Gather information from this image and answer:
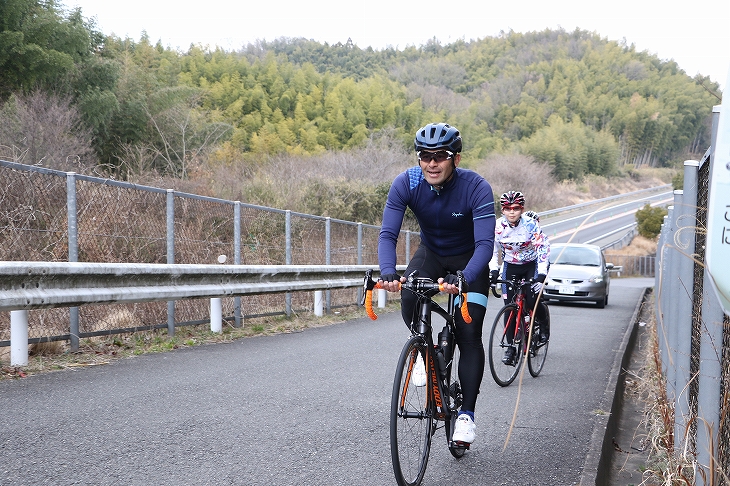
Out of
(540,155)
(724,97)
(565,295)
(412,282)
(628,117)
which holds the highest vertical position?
(628,117)

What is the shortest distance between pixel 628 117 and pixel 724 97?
16237cm

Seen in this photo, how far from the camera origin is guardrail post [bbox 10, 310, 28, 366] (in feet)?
21.7

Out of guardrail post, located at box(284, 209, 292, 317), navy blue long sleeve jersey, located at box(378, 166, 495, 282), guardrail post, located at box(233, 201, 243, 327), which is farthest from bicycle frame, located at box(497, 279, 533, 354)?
guardrail post, located at box(284, 209, 292, 317)

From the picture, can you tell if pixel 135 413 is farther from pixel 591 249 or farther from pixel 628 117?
pixel 628 117

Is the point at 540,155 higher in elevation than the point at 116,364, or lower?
higher

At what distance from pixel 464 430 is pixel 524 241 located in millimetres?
4078

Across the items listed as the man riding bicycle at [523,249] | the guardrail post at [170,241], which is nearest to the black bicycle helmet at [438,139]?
the man riding bicycle at [523,249]

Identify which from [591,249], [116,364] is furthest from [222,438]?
[591,249]

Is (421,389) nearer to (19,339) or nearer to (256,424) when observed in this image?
(256,424)

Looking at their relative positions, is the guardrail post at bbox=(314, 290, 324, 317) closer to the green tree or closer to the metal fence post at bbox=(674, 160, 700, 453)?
the metal fence post at bbox=(674, 160, 700, 453)

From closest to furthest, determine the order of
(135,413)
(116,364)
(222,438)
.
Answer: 1. (222,438)
2. (135,413)
3. (116,364)

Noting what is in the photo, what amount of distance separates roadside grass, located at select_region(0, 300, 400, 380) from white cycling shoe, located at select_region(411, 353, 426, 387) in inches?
161

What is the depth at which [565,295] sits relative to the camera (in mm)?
18203

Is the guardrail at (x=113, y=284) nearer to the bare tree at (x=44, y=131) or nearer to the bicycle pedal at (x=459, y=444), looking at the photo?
the bicycle pedal at (x=459, y=444)
